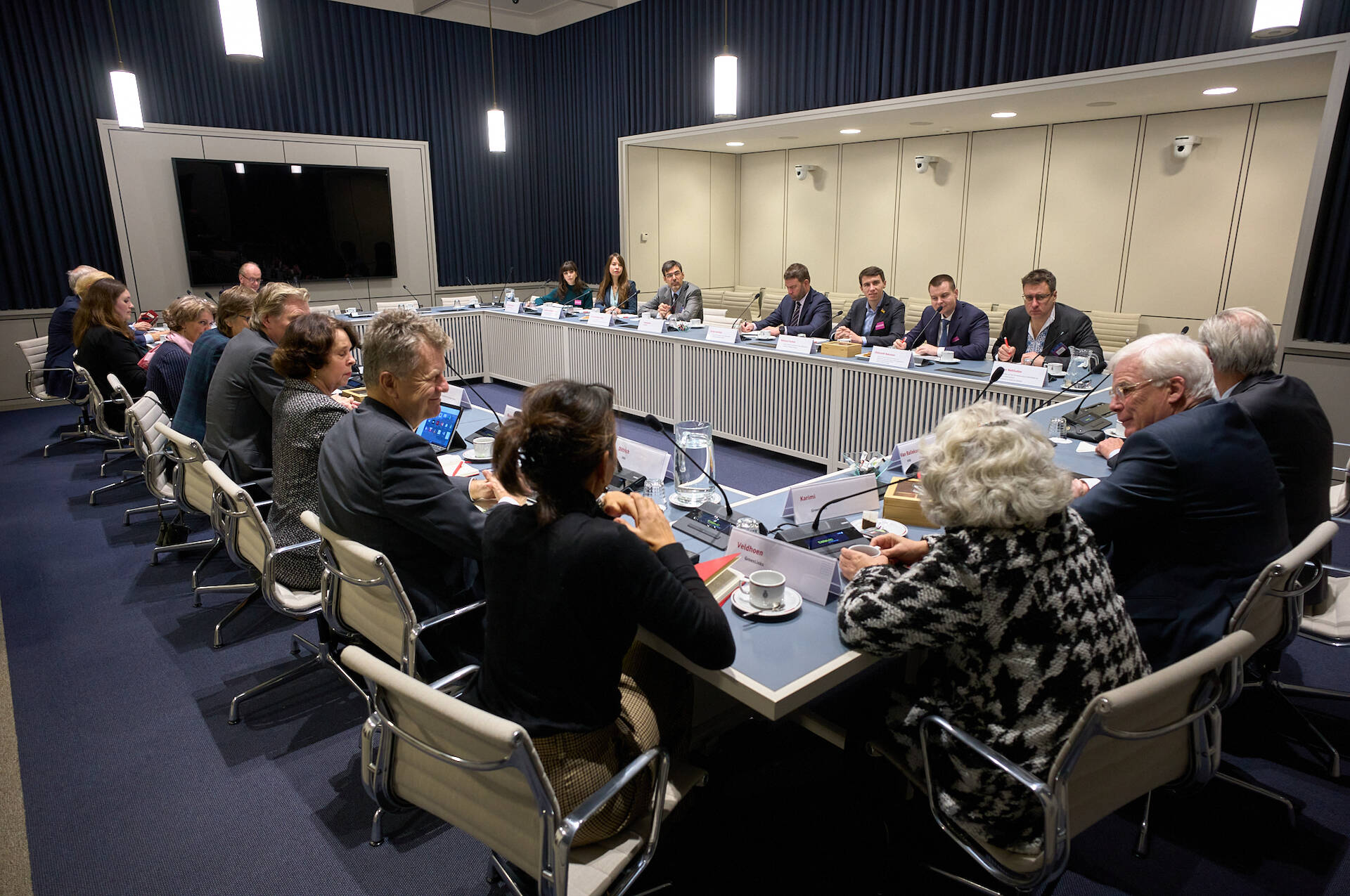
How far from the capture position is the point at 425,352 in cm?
196

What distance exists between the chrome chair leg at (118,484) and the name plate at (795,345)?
373 centimetres

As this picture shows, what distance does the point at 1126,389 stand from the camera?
2037mm

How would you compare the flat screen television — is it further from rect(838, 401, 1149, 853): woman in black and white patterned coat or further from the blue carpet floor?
rect(838, 401, 1149, 853): woman in black and white patterned coat

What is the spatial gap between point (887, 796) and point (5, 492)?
17.3 ft

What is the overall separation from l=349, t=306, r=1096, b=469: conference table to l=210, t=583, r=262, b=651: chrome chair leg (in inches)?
53.4

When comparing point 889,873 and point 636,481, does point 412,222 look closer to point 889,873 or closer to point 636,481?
point 636,481

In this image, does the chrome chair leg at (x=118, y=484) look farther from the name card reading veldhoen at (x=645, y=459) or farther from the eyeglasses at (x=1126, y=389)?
the eyeglasses at (x=1126, y=389)

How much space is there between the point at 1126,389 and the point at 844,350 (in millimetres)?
2571

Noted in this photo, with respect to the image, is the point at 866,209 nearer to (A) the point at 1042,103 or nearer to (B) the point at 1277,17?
(A) the point at 1042,103

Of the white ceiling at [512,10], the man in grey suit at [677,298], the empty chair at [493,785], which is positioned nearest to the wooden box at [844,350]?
the man in grey suit at [677,298]

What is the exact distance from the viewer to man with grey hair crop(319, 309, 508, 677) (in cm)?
176

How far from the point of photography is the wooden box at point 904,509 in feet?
6.93

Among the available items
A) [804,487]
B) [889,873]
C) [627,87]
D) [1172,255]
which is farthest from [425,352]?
[627,87]

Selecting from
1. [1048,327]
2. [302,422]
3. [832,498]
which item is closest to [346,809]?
[302,422]
